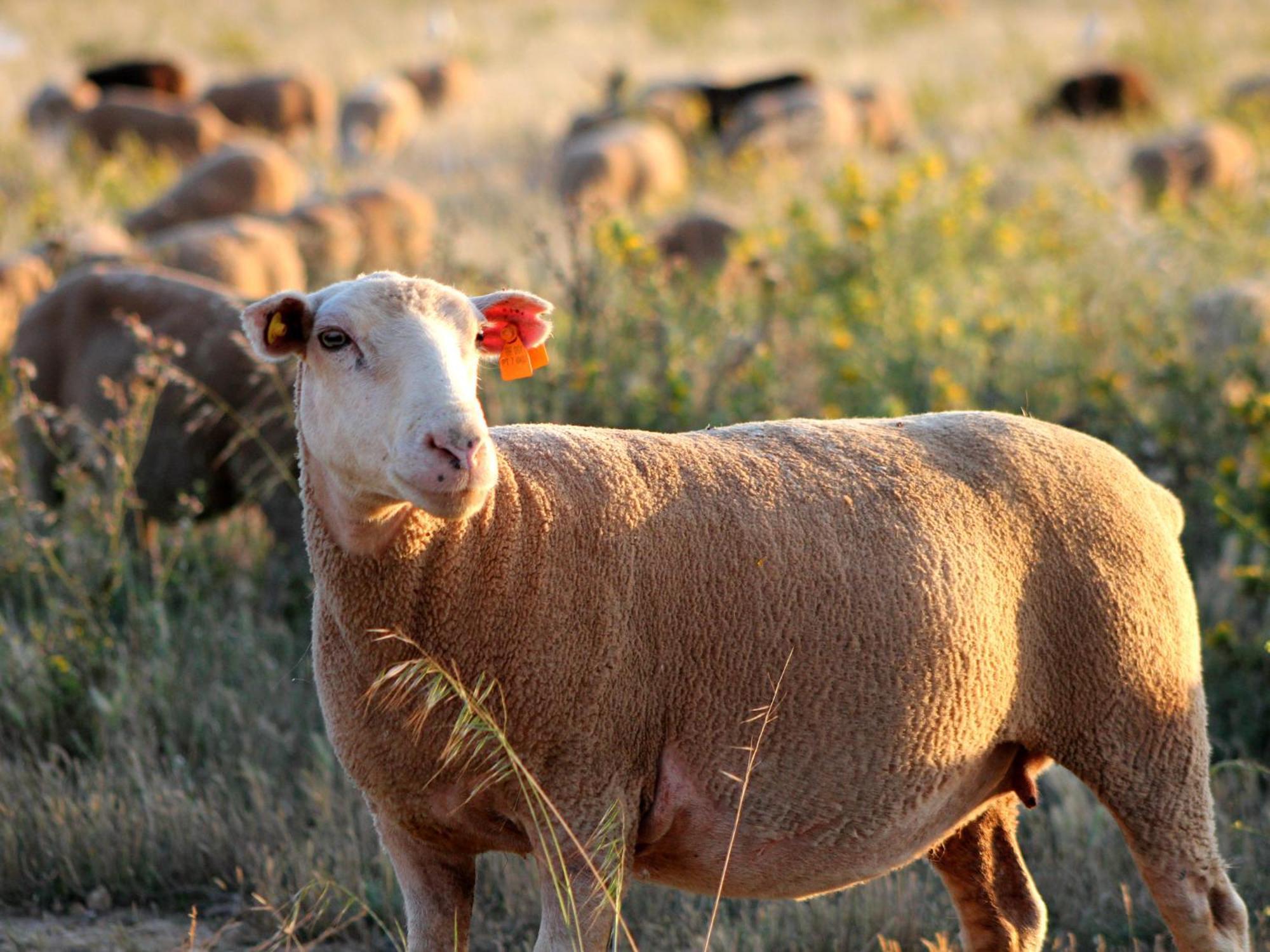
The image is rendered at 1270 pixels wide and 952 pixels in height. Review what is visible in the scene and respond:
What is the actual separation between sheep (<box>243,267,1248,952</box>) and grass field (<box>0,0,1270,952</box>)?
2.07ft

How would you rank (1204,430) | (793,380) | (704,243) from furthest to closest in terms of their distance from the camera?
1. (704,243)
2. (793,380)
3. (1204,430)

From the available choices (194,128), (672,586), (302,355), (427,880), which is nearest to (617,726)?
(672,586)

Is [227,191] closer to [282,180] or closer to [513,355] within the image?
[282,180]

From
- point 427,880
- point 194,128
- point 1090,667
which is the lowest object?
point 427,880

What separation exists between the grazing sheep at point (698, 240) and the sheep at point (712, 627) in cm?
732

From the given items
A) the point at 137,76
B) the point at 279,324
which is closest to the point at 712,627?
the point at 279,324

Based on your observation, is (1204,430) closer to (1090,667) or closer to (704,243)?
(1090,667)

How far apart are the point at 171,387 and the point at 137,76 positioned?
52.7ft

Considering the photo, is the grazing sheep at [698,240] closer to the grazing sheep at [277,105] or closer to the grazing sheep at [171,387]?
the grazing sheep at [171,387]

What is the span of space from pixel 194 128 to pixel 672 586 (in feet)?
48.1

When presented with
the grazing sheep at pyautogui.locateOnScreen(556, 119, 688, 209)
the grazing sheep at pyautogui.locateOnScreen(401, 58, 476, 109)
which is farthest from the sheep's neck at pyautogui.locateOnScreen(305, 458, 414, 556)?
the grazing sheep at pyautogui.locateOnScreen(401, 58, 476, 109)

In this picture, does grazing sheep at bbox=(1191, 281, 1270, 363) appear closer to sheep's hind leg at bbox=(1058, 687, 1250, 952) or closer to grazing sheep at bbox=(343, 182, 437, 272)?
sheep's hind leg at bbox=(1058, 687, 1250, 952)

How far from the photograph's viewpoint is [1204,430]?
21.8 ft

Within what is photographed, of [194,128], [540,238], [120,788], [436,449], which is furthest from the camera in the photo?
[194,128]
